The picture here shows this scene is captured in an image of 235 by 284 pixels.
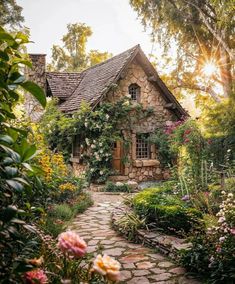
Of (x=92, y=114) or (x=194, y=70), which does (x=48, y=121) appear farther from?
(x=194, y=70)

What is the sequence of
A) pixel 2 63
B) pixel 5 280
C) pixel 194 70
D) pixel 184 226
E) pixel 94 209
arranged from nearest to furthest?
pixel 5 280 → pixel 2 63 → pixel 184 226 → pixel 94 209 → pixel 194 70

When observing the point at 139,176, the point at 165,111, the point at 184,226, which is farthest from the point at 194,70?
the point at 184,226

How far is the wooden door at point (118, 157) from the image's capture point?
13625 mm

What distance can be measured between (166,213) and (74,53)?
27.8m

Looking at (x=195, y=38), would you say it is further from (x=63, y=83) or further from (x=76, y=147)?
(x=76, y=147)

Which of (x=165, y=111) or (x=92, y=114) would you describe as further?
(x=165, y=111)

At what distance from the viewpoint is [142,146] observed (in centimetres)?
1460

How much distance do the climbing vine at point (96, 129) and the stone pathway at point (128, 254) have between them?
190 inches

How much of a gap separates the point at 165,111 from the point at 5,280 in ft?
45.5

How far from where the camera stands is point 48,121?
14.7 metres

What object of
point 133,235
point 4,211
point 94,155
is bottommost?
point 133,235

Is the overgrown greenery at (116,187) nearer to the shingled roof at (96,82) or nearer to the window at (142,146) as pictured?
the window at (142,146)

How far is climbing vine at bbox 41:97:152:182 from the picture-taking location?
13.0 m

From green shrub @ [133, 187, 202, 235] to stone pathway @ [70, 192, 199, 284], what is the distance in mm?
630
